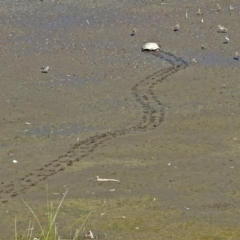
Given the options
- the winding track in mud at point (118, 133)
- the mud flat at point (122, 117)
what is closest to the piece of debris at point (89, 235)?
the mud flat at point (122, 117)

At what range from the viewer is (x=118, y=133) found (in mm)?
15531

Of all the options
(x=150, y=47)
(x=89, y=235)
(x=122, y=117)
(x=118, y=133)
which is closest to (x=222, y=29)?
(x=150, y=47)

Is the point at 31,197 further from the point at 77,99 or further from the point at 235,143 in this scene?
the point at 77,99

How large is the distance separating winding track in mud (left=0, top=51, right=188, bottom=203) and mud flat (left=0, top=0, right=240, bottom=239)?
22mm

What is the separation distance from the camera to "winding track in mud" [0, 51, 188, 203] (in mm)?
12984

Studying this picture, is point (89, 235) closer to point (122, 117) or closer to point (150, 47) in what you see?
point (122, 117)

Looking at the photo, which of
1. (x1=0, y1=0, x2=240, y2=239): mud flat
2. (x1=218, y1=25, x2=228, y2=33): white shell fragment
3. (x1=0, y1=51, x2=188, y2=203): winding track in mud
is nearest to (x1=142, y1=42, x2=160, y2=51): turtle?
(x1=0, y1=51, x2=188, y2=203): winding track in mud

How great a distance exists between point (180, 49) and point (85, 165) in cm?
809

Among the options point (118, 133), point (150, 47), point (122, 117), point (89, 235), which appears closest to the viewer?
point (89, 235)

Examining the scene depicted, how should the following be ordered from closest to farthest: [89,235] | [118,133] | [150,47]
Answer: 1. [89,235]
2. [118,133]
3. [150,47]

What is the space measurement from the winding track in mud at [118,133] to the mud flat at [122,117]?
0.07ft

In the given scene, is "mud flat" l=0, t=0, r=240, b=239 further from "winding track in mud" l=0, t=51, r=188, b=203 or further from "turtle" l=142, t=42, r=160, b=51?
"turtle" l=142, t=42, r=160, b=51

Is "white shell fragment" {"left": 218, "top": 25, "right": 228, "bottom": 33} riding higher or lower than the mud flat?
higher

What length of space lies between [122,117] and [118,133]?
982 millimetres
